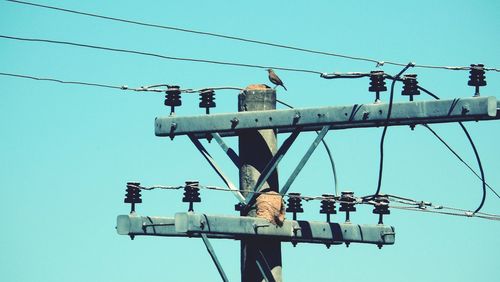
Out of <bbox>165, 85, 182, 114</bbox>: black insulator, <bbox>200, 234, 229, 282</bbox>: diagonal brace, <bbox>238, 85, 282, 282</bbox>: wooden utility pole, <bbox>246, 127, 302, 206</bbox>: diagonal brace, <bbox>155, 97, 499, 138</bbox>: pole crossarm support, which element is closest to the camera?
<bbox>155, 97, 499, 138</bbox>: pole crossarm support

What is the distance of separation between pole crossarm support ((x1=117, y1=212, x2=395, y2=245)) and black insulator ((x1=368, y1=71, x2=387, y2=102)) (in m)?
1.79

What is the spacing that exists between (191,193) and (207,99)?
44.3 inches

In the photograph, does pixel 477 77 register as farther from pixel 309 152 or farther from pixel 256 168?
pixel 256 168

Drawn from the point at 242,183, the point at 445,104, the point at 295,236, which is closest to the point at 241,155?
the point at 242,183

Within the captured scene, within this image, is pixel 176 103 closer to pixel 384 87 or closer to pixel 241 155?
pixel 241 155

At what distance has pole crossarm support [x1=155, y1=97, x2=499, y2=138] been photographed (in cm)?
1241

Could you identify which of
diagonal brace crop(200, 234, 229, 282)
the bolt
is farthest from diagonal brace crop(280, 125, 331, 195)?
diagonal brace crop(200, 234, 229, 282)

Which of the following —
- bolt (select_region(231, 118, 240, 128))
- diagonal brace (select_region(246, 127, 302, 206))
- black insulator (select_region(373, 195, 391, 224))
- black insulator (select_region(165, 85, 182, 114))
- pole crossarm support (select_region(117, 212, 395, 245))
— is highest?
black insulator (select_region(165, 85, 182, 114))

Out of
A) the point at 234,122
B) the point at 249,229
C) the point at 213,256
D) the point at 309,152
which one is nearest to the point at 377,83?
the point at 309,152

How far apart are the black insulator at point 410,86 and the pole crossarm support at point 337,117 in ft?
1.02

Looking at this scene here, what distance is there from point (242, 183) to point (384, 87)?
6.23ft

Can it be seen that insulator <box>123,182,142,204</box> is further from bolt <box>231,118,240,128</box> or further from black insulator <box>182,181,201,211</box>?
bolt <box>231,118,240,128</box>

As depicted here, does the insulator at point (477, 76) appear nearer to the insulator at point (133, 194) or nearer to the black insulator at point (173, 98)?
the black insulator at point (173, 98)

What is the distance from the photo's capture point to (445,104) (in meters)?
12.5
